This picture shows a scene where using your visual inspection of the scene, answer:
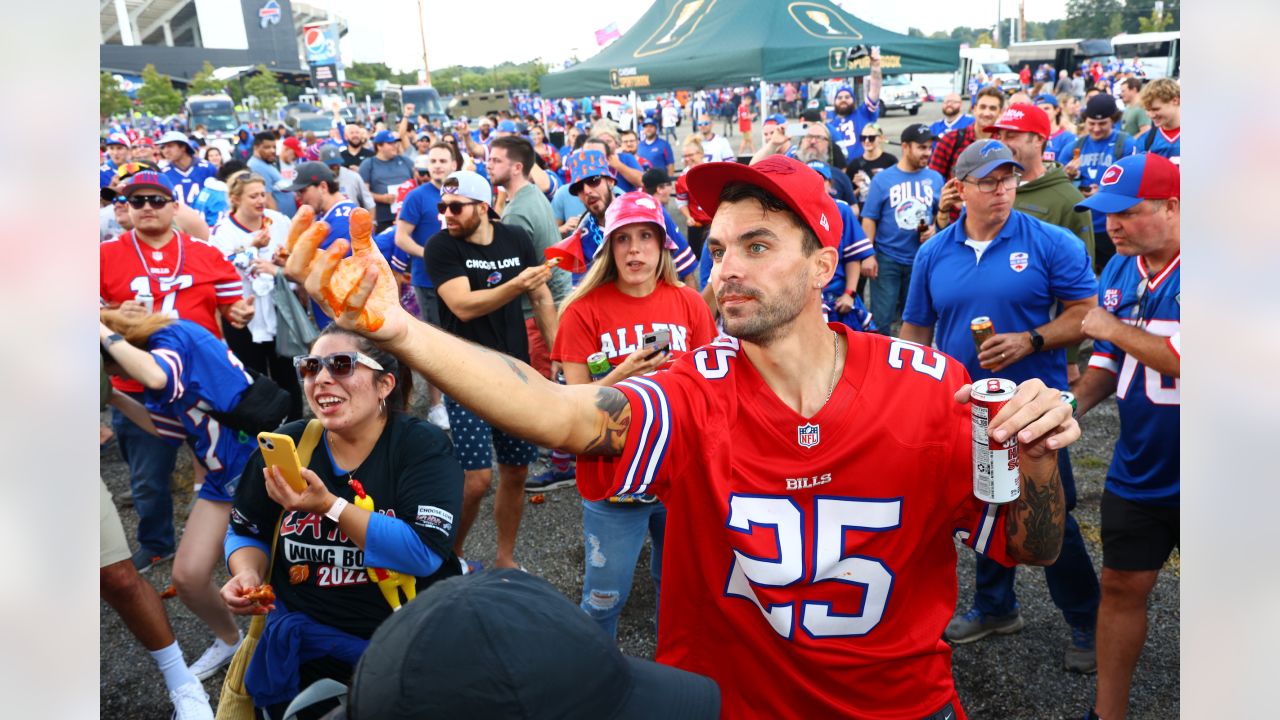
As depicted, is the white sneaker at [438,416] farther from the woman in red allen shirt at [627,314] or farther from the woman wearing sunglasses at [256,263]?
the woman in red allen shirt at [627,314]

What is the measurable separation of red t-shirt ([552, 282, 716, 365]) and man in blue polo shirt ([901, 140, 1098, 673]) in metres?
1.26

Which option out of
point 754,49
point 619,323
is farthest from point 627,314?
point 754,49

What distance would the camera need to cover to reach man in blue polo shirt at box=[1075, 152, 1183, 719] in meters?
3.25

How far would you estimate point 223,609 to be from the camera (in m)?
4.37

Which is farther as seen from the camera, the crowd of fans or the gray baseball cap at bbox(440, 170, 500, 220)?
the gray baseball cap at bbox(440, 170, 500, 220)

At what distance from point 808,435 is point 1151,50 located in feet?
142

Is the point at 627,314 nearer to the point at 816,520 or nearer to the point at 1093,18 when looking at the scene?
the point at 816,520

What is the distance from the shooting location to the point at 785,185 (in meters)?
2.15

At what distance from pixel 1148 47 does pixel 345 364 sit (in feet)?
141

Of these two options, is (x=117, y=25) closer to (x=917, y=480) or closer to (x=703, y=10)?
(x=703, y=10)

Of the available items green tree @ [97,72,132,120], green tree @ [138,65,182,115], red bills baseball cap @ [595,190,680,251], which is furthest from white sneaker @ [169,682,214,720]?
green tree @ [138,65,182,115]

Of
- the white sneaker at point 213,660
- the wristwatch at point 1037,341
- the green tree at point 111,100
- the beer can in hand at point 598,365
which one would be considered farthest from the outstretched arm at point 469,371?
the green tree at point 111,100

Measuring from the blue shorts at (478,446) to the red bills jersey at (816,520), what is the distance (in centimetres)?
286

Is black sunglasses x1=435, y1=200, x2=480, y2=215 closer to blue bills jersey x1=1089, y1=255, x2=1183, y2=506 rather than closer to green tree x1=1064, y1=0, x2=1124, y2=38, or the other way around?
blue bills jersey x1=1089, y1=255, x2=1183, y2=506
